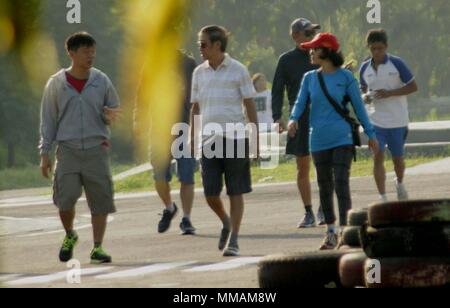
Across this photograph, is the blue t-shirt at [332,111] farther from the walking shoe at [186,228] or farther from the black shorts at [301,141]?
the walking shoe at [186,228]

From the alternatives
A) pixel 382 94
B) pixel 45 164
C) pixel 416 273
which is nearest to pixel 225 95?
pixel 45 164

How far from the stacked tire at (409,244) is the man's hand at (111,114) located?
13.0 ft

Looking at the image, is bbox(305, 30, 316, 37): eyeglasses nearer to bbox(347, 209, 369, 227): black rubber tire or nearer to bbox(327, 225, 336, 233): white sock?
bbox(327, 225, 336, 233): white sock

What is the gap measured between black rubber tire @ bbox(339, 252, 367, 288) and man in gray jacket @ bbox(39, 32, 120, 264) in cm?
396

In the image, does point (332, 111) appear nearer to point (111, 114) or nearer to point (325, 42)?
point (325, 42)

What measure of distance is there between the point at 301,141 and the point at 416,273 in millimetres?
7056

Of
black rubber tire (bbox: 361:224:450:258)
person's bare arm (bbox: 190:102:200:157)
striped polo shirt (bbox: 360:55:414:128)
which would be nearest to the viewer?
black rubber tire (bbox: 361:224:450:258)

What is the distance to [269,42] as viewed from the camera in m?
80.6

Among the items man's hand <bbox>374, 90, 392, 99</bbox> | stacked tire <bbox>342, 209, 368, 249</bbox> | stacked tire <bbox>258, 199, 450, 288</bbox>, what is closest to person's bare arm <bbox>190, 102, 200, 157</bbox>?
stacked tire <bbox>342, 209, 368, 249</bbox>

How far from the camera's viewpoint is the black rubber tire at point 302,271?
1010 cm

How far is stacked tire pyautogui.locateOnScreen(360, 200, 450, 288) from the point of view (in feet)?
30.5

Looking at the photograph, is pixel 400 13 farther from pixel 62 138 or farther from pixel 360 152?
pixel 62 138
